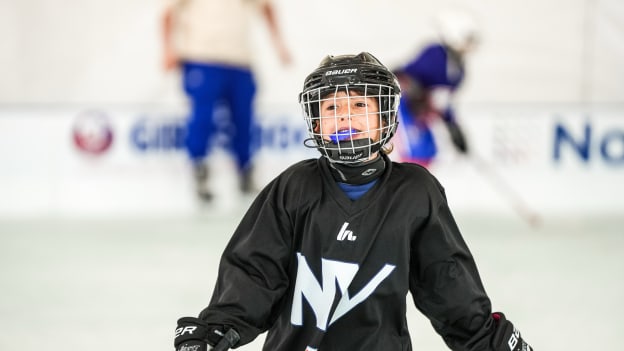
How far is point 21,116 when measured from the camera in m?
5.18

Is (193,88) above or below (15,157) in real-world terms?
above

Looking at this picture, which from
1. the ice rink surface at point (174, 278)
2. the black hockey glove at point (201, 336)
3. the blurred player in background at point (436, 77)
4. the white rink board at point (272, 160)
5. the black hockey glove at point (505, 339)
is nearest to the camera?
the black hockey glove at point (201, 336)

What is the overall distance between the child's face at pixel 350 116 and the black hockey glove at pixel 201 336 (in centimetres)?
36

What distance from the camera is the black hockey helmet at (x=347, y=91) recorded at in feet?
4.43

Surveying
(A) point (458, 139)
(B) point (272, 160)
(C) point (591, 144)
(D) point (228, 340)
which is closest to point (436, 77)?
(A) point (458, 139)

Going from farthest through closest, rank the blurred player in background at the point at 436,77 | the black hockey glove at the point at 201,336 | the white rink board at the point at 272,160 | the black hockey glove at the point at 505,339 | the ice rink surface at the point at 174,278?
the blurred player in background at the point at 436,77
the white rink board at the point at 272,160
the ice rink surface at the point at 174,278
the black hockey glove at the point at 505,339
the black hockey glove at the point at 201,336

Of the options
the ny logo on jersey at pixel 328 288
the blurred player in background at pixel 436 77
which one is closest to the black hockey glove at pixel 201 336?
the ny logo on jersey at pixel 328 288

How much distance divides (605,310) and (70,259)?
232 cm

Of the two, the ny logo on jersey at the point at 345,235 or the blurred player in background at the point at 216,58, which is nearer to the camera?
the ny logo on jersey at the point at 345,235

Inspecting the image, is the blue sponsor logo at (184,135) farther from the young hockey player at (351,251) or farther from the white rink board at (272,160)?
the young hockey player at (351,251)

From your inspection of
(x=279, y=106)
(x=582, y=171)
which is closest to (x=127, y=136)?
(x=279, y=106)

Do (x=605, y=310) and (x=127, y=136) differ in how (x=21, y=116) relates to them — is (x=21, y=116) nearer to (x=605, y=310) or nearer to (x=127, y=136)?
(x=127, y=136)

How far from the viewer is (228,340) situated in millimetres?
1312

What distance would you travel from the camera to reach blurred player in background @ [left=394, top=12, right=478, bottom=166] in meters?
5.38
